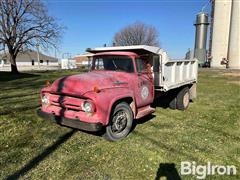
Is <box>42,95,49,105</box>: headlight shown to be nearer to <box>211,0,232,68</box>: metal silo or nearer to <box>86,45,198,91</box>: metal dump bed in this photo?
<box>86,45,198,91</box>: metal dump bed

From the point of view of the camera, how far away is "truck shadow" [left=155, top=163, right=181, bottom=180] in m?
3.78

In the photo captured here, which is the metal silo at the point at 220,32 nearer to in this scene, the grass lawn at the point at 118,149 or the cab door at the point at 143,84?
the grass lawn at the point at 118,149

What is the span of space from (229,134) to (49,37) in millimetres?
26220

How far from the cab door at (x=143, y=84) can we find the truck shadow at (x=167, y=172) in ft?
6.51

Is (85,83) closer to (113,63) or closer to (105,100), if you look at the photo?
(105,100)

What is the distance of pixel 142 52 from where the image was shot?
648 centimetres

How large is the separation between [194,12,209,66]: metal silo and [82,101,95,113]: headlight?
40.5m

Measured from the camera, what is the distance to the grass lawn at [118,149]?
392cm

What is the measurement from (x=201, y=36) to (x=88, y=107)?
41945 mm

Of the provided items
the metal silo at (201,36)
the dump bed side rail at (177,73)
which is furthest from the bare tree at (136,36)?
the dump bed side rail at (177,73)

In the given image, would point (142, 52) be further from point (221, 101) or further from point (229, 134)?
point (221, 101)

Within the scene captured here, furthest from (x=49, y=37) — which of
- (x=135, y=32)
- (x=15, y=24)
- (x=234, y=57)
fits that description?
(x=234, y=57)

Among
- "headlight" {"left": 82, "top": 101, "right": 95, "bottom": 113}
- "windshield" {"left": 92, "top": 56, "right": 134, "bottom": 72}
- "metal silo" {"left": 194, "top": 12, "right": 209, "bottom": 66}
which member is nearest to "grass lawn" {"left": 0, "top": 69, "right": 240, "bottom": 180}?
"headlight" {"left": 82, "top": 101, "right": 95, "bottom": 113}

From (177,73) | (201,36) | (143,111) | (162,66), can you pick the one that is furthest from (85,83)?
(201,36)
